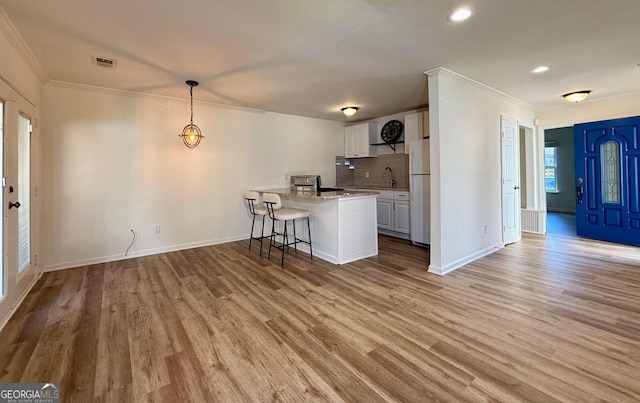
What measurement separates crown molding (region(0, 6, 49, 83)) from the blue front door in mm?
7616

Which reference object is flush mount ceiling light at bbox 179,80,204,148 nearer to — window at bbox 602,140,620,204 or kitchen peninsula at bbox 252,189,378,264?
kitchen peninsula at bbox 252,189,378,264

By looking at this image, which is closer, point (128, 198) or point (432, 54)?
point (432, 54)

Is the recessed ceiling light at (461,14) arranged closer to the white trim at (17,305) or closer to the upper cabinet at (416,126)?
the upper cabinet at (416,126)

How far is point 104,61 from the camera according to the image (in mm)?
3025

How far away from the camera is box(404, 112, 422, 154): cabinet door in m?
5.13

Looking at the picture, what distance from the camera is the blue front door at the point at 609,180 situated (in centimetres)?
450

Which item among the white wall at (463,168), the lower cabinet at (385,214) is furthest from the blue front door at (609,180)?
the lower cabinet at (385,214)

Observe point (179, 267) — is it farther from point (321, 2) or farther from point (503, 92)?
point (503, 92)

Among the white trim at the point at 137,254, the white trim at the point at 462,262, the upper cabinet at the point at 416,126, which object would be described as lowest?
the white trim at the point at 462,262

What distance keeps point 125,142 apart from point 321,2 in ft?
11.7

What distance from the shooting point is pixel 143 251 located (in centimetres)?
434

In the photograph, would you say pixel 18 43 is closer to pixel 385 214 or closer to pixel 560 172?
pixel 385 214

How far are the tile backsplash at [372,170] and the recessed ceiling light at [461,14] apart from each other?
3.50m

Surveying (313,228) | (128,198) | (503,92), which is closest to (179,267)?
(128,198)
